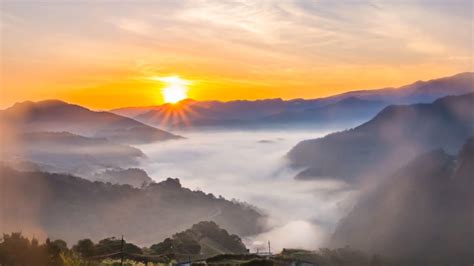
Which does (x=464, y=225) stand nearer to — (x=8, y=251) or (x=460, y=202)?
(x=460, y=202)

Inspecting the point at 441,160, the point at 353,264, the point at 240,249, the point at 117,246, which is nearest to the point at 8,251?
the point at 117,246

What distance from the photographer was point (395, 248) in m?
154

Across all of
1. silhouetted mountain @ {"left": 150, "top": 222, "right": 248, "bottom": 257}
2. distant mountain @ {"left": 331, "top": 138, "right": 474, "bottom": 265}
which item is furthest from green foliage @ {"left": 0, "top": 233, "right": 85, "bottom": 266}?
distant mountain @ {"left": 331, "top": 138, "right": 474, "bottom": 265}

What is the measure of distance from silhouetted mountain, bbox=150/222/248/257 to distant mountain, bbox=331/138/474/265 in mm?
41332

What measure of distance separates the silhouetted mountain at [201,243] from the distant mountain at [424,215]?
4133 centimetres

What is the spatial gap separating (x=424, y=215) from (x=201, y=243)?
279 ft

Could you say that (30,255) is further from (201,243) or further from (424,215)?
(424,215)

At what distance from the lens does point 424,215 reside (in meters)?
172

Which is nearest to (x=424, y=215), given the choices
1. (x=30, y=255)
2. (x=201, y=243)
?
(x=201, y=243)

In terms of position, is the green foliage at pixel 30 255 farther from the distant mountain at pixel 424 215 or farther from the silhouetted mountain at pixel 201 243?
the distant mountain at pixel 424 215

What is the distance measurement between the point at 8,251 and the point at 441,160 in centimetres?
16325

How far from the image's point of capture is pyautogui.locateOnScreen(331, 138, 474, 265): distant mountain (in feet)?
497

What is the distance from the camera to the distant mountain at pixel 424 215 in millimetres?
151525

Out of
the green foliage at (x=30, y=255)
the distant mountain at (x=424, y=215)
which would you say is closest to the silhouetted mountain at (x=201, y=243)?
the green foliage at (x=30, y=255)
